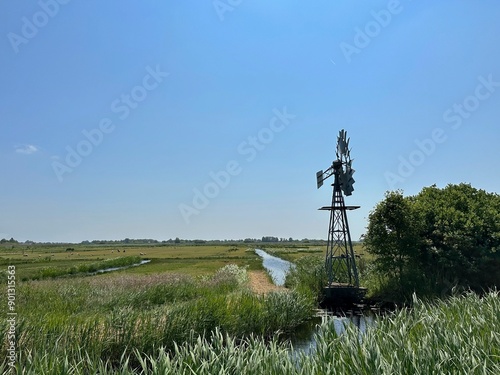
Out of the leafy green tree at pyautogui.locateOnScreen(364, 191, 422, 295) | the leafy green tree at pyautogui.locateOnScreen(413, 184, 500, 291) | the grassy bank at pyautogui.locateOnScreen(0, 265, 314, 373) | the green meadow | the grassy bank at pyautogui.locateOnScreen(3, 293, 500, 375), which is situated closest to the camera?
the grassy bank at pyautogui.locateOnScreen(3, 293, 500, 375)

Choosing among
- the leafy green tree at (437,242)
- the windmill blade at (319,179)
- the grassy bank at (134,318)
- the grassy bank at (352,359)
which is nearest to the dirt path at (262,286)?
the grassy bank at (134,318)

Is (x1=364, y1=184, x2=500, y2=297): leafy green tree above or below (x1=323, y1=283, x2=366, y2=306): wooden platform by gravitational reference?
above

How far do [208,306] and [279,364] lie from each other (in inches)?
225

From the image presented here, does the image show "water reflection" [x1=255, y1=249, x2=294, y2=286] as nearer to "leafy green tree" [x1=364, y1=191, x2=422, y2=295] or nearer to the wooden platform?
the wooden platform

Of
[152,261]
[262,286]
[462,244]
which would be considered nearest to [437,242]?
[462,244]

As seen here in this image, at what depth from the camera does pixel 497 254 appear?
586 inches

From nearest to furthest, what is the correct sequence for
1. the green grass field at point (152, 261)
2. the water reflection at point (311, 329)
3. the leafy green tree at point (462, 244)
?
A: the water reflection at point (311, 329) → the leafy green tree at point (462, 244) → the green grass field at point (152, 261)

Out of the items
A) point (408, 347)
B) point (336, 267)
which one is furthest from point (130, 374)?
point (336, 267)

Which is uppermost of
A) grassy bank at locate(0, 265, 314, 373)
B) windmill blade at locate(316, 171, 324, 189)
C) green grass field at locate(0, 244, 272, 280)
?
windmill blade at locate(316, 171, 324, 189)

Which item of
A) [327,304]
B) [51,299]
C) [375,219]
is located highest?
[375,219]

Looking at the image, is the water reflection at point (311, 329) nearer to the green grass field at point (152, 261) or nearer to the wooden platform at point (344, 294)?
the wooden platform at point (344, 294)

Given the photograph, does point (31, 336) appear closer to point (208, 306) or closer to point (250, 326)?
point (208, 306)

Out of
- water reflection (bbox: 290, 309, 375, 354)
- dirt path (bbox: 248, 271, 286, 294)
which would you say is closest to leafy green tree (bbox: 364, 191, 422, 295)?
water reflection (bbox: 290, 309, 375, 354)

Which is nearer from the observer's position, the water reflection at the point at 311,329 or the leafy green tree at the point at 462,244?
the water reflection at the point at 311,329
